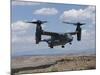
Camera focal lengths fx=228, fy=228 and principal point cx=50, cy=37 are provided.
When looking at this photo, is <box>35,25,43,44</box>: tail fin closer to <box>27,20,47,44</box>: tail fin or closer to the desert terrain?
<box>27,20,47,44</box>: tail fin

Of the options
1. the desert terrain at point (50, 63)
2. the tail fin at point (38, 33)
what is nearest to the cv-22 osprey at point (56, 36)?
the tail fin at point (38, 33)

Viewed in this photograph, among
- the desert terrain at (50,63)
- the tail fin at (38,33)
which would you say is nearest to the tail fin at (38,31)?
the tail fin at (38,33)

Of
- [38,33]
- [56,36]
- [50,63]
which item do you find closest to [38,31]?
[38,33]

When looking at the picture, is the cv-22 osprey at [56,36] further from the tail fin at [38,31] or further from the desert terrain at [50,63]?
the desert terrain at [50,63]

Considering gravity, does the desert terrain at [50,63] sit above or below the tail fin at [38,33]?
below

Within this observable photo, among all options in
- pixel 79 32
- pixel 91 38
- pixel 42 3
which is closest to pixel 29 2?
pixel 42 3

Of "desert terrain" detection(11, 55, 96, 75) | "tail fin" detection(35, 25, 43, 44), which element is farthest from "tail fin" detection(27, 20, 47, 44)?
"desert terrain" detection(11, 55, 96, 75)

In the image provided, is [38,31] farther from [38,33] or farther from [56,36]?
[56,36]

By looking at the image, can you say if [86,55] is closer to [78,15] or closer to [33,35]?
[78,15]

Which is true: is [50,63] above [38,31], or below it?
below

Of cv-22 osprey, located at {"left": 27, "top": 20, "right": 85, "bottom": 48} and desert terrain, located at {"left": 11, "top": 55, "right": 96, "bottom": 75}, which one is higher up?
cv-22 osprey, located at {"left": 27, "top": 20, "right": 85, "bottom": 48}

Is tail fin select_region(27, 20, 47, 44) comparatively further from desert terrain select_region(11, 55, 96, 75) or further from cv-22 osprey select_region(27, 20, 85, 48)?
desert terrain select_region(11, 55, 96, 75)
